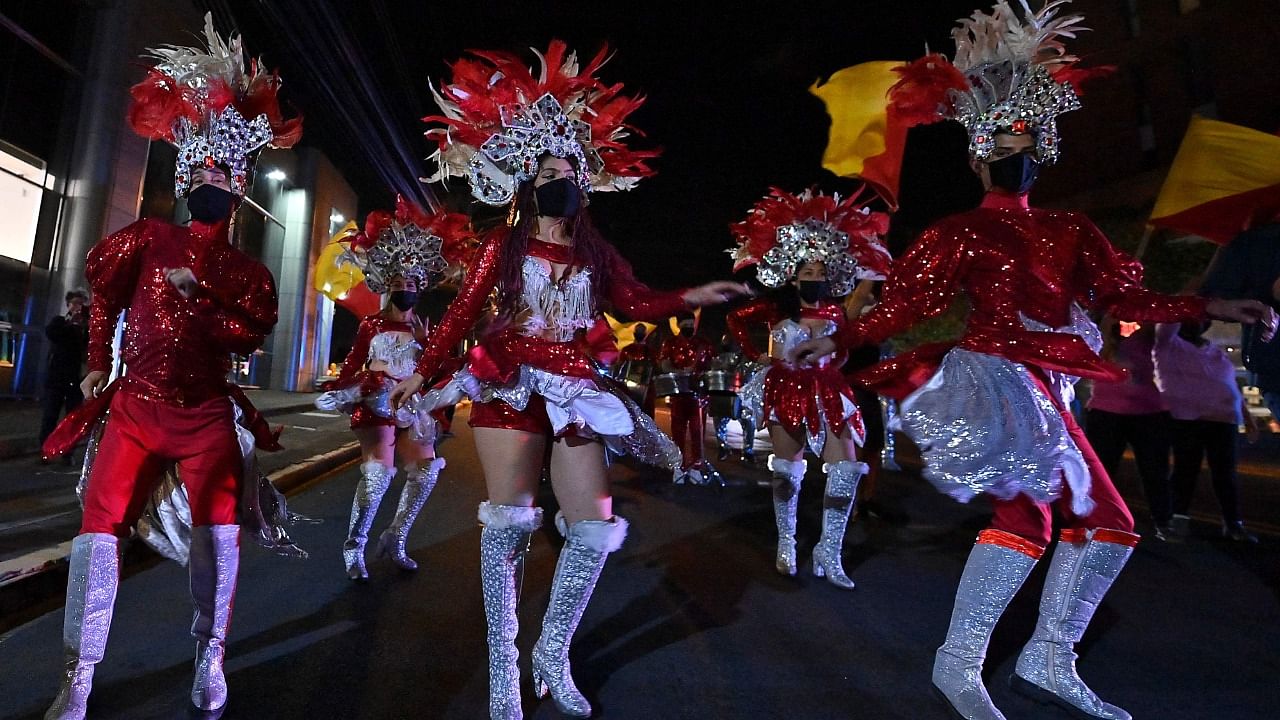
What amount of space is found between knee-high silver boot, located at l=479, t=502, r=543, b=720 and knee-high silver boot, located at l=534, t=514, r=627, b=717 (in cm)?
15

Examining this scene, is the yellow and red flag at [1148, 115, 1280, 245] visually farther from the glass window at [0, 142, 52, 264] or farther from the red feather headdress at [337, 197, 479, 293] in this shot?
the glass window at [0, 142, 52, 264]

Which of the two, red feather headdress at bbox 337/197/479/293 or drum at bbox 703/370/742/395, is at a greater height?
red feather headdress at bbox 337/197/479/293

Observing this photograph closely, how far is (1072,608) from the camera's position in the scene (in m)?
2.66

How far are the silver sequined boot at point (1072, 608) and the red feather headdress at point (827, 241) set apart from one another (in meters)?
2.63

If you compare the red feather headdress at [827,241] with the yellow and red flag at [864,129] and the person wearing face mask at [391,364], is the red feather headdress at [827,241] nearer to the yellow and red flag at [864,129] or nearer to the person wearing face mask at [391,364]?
the yellow and red flag at [864,129]

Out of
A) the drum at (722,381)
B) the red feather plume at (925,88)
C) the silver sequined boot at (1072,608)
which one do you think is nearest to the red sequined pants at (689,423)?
the drum at (722,381)

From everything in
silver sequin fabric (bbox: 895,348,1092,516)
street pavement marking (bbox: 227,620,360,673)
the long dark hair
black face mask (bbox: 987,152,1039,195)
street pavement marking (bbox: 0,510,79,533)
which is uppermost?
black face mask (bbox: 987,152,1039,195)

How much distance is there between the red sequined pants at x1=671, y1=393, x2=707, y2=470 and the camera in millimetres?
9211

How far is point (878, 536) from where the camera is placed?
236 inches

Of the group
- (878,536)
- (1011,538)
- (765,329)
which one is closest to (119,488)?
(1011,538)

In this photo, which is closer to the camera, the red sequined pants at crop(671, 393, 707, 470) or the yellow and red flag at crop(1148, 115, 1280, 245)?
the yellow and red flag at crop(1148, 115, 1280, 245)

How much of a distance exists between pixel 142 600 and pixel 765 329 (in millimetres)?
4299

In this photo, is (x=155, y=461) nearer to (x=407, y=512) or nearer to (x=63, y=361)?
(x=407, y=512)

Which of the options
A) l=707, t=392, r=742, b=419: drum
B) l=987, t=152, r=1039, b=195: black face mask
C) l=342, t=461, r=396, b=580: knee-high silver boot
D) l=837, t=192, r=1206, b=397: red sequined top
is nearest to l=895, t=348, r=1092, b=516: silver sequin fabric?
l=837, t=192, r=1206, b=397: red sequined top
